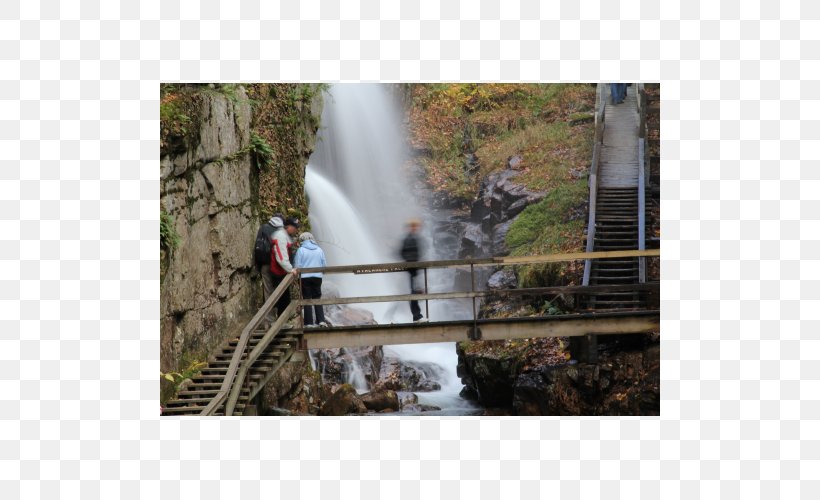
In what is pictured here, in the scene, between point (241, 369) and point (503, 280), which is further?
point (503, 280)

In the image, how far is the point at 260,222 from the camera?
9898mm

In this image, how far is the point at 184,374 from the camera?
7953mm

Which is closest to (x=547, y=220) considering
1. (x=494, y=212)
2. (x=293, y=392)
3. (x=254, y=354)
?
Answer: (x=494, y=212)

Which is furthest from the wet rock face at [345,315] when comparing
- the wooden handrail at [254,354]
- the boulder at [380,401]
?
the wooden handrail at [254,354]

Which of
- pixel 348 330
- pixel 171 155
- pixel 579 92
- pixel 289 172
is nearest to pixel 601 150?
pixel 579 92

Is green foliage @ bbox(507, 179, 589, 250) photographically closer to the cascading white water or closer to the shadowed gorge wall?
the cascading white water

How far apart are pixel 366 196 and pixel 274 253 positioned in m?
7.27

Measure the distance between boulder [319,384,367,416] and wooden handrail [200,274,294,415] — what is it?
107 inches

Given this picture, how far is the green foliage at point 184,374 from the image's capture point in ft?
25.0

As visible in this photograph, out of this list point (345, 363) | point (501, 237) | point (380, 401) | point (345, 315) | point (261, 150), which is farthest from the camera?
point (501, 237)

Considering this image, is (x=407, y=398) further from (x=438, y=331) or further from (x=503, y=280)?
(x=438, y=331)

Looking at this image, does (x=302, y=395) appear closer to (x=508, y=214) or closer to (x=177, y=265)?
(x=177, y=265)

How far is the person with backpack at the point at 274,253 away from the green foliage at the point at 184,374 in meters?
1.09

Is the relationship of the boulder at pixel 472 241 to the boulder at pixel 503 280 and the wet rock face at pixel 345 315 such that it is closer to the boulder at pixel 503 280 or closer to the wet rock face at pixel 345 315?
the boulder at pixel 503 280
